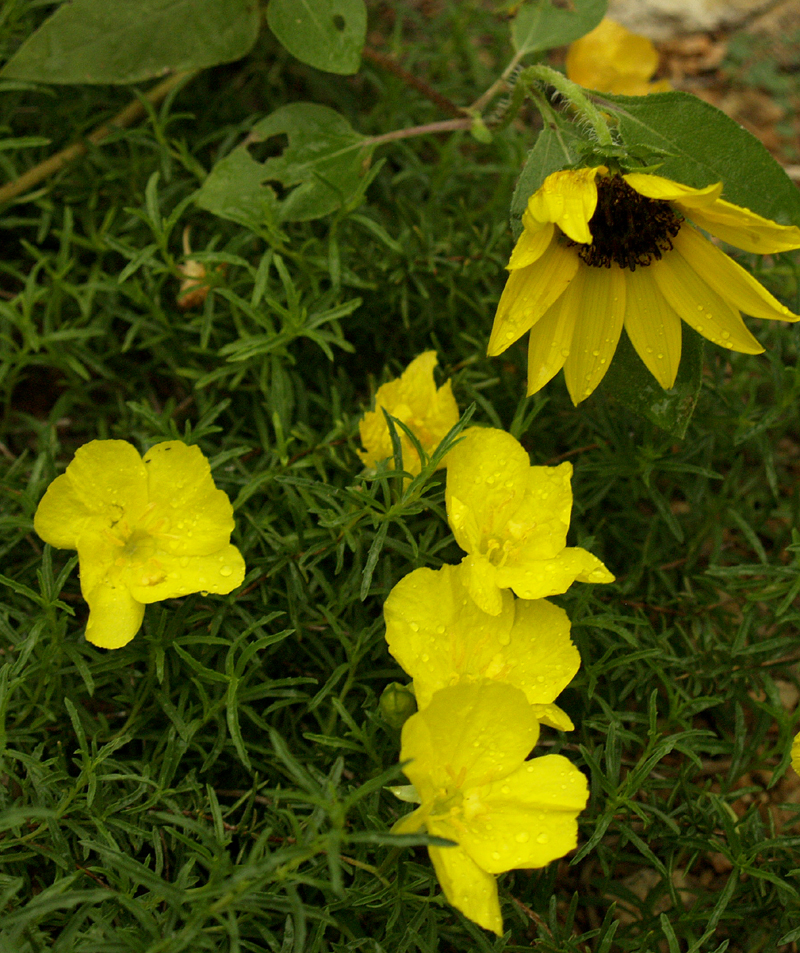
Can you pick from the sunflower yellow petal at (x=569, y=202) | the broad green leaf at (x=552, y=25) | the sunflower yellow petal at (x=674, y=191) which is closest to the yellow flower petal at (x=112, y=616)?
the sunflower yellow petal at (x=569, y=202)

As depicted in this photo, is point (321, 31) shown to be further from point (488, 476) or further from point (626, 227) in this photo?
point (488, 476)

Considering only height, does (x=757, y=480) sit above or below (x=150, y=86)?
below

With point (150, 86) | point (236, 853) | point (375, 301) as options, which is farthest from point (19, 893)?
point (150, 86)

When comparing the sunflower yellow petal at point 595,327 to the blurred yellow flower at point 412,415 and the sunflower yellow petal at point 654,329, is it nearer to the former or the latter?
the sunflower yellow petal at point 654,329

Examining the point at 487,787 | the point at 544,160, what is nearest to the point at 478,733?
the point at 487,787

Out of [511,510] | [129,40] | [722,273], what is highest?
[722,273]

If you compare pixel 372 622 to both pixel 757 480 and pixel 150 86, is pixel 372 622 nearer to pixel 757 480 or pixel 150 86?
pixel 757 480
